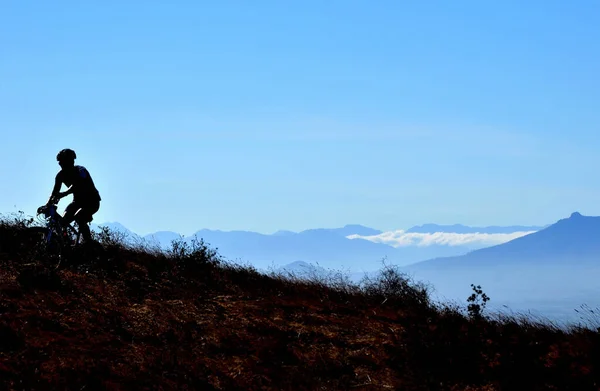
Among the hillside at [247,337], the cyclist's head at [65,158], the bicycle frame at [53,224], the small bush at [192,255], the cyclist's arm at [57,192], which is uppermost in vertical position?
the cyclist's head at [65,158]

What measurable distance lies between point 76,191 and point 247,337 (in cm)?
530

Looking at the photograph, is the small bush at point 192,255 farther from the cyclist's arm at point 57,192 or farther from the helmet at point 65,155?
the helmet at point 65,155

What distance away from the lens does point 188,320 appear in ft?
42.8

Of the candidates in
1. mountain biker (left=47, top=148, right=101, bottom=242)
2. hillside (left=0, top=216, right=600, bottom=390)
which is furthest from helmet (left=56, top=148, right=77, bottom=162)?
hillside (left=0, top=216, right=600, bottom=390)

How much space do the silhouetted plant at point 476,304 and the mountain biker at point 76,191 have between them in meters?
8.04

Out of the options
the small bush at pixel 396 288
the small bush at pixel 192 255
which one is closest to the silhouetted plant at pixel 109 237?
the small bush at pixel 192 255

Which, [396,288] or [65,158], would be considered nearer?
[65,158]

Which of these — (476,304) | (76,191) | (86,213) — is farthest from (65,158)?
(476,304)

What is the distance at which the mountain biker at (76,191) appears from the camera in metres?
14.7

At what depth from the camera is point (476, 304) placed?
13.2m

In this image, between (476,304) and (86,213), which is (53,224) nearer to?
(86,213)

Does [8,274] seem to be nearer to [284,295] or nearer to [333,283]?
[284,295]

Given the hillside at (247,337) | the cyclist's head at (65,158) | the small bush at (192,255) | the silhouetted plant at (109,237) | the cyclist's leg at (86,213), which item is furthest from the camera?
the silhouetted plant at (109,237)

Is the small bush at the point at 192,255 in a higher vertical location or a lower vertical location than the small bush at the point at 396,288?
higher
